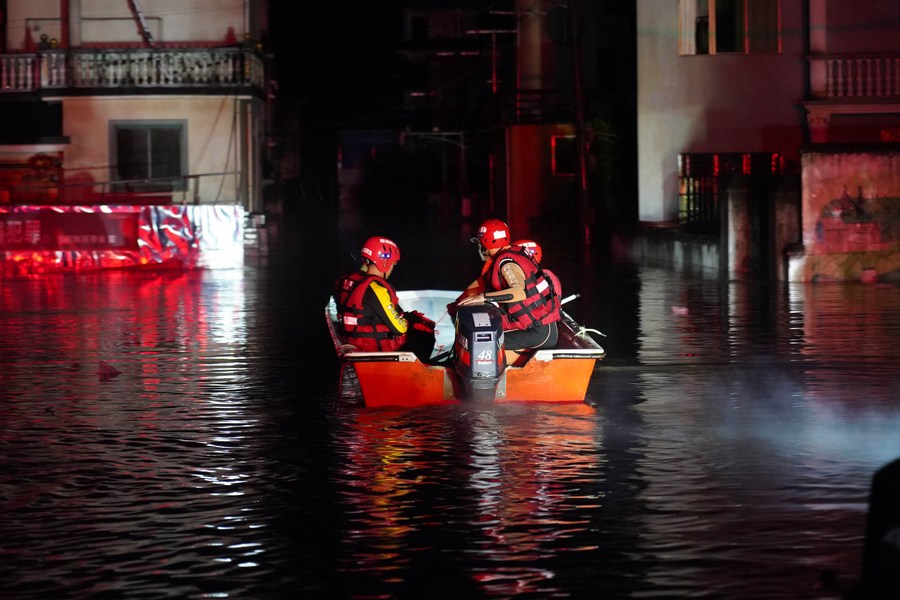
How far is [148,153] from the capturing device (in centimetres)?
4219

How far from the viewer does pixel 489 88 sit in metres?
86.6

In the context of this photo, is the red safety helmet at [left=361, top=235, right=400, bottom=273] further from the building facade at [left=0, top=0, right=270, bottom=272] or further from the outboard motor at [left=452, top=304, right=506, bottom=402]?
the building facade at [left=0, top=0, right=270, bottom=272]

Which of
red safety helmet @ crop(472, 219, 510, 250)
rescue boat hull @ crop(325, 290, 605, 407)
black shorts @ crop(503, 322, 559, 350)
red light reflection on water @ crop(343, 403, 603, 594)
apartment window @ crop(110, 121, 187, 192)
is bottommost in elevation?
red light reflection on water @ crop(343, 403, 603, 594)

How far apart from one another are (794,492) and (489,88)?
257ft

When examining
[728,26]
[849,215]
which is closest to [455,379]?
[849,215]

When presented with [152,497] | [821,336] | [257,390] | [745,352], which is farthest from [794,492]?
[821,336]

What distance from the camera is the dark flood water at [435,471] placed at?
7582 mm

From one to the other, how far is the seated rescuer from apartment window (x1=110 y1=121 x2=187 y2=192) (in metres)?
29.5

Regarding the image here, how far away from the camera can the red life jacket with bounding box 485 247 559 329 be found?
13.2 meters

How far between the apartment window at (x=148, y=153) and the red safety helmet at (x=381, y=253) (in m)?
29.1

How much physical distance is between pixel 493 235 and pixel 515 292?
584 millimetres

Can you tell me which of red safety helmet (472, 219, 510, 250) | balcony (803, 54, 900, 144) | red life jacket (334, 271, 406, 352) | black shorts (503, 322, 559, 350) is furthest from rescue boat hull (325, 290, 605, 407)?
balcony (803, 54, 900, 144)

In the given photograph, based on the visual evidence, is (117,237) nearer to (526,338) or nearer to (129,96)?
(129,96)

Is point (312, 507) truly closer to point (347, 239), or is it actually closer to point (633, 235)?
point (633, 235)
